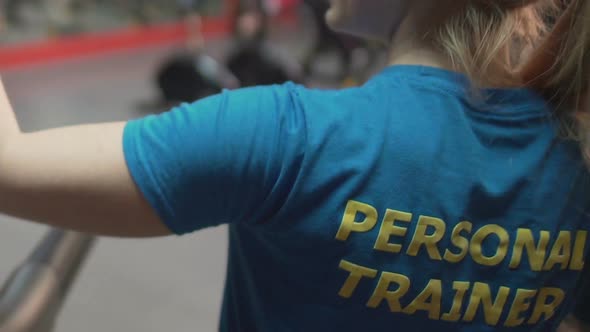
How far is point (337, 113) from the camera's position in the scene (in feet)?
1.40

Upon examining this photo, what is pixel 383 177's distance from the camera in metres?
0.44

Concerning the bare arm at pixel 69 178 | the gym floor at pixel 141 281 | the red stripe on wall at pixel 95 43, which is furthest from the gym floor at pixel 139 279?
the bare arm at pixel 69 178

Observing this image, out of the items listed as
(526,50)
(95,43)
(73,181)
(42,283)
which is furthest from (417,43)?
(95,43)

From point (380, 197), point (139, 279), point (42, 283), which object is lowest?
point (139, 279)

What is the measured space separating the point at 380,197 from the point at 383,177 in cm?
1

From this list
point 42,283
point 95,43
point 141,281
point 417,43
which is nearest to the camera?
point 417,43

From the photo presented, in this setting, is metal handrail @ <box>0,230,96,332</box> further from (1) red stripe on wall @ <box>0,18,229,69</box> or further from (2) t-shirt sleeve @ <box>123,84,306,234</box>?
(1) red stripe on wall @ <box>0,18,229,69</box>

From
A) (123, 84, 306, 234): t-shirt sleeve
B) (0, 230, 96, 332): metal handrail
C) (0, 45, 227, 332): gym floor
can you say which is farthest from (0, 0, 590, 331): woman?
(0, 45, 227, 332): gym floor

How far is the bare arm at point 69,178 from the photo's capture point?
0.39 metres

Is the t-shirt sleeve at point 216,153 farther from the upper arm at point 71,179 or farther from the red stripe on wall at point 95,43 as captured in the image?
the red stripe on wall at point 95,43

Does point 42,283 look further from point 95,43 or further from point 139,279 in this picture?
point 95,43

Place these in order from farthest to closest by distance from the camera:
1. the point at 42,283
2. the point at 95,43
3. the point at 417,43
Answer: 1. the point at 95,43
2. the point at 42,283
3. the point at 417,43

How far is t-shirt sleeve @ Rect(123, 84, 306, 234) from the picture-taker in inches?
15.8

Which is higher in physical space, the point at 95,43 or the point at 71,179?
the point at 71,179
